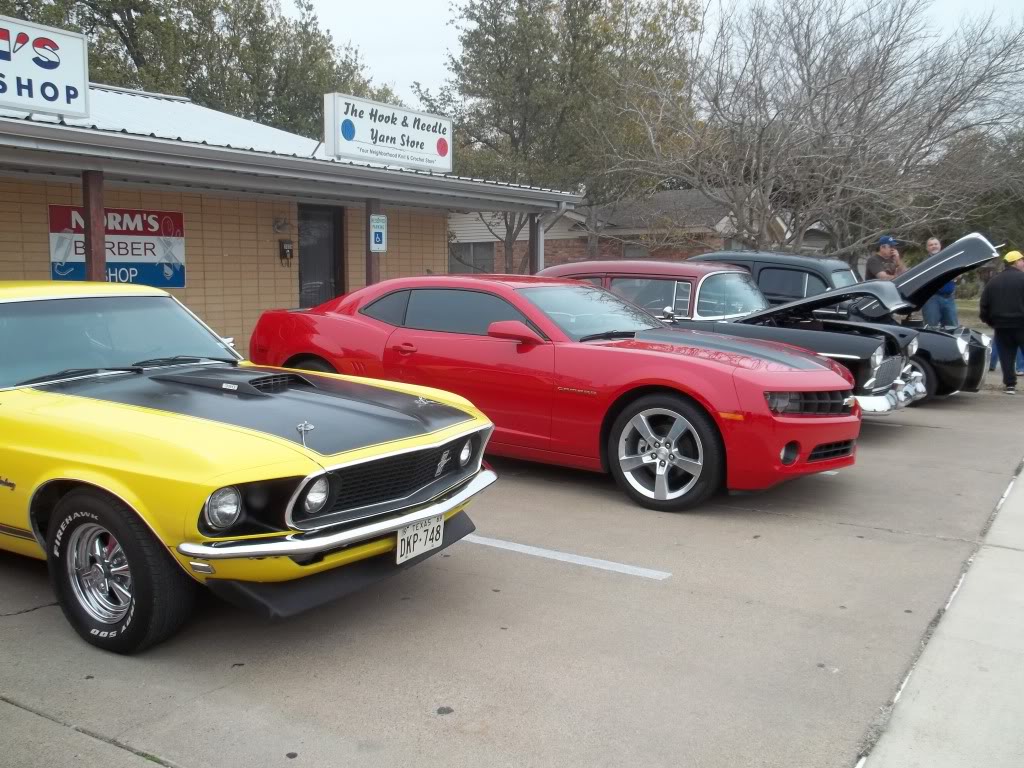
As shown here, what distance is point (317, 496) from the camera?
3.68m

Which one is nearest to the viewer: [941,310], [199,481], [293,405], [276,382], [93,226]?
[199,481]

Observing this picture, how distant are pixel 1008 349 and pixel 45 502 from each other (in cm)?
1144

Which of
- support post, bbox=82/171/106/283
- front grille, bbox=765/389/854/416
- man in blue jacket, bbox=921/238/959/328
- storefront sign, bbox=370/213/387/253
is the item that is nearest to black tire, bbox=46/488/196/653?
front grille, bbox=765/389/854/416

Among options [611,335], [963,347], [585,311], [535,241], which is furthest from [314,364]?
[535,241]

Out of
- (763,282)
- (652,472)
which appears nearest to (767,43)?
(763,282)

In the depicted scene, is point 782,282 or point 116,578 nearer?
point 116,578

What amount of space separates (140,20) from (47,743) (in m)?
31.6

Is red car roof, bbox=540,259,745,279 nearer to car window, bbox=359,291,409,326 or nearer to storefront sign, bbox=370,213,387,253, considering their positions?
car window, bbox=359,291,409,326

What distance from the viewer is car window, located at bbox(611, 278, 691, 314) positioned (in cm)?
922

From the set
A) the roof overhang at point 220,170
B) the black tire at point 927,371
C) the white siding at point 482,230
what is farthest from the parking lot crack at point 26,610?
the white siding at point 482,230

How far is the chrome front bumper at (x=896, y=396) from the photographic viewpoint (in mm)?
7770

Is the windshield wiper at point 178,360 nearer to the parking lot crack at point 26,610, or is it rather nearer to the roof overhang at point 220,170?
the parking lot crack at point 26,610

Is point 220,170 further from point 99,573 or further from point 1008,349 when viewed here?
point 1008,349

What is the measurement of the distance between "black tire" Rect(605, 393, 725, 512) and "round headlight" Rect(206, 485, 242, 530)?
3266 mm
